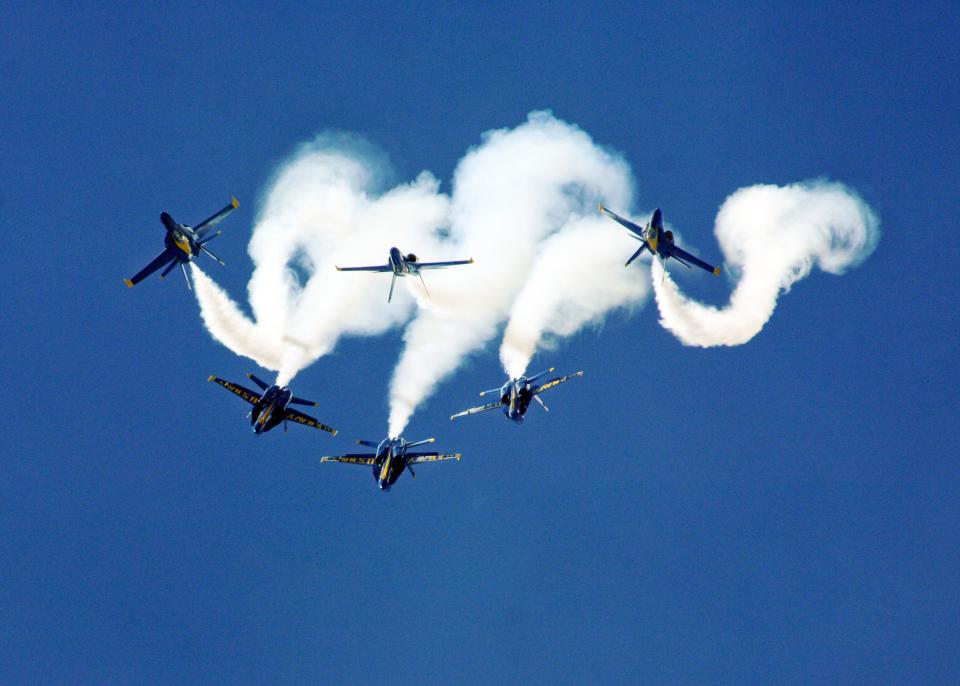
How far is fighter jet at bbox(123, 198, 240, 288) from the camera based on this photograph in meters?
76.3

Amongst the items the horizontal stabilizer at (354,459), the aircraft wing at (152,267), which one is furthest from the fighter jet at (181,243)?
the horizontal stabilizer at (354,459)

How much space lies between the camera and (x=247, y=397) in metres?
78.8

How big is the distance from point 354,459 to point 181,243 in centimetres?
2119

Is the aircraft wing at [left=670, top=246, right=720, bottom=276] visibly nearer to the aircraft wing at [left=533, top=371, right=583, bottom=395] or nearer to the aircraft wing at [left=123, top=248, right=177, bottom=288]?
the aircraft wing at [left=533, top=371, right=583, bottom=395]

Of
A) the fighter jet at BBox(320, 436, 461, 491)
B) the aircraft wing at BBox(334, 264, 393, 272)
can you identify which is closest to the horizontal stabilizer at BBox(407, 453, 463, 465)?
the fighter jet at BBox(320, 436, 461, 491)

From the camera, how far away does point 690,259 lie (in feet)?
260

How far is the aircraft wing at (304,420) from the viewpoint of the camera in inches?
3145

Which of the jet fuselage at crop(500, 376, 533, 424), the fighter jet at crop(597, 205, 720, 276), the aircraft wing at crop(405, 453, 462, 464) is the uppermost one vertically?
the fighter jet at crop(597, 205, 720, 276)

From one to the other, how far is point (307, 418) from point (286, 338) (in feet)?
24.6

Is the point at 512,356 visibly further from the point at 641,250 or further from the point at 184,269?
the point at 184,269

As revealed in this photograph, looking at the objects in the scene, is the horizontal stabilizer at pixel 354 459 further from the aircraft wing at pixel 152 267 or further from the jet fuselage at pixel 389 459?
the aircraft wing at pixel 152 267

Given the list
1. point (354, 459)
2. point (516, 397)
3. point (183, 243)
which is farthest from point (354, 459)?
point (183, 243)

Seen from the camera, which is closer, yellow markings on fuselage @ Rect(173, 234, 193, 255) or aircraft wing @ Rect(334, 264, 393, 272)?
yellow markings on fuselage @ Rect(173, 234, 193, 255)

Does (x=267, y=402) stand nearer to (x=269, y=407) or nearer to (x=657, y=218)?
(x=269, y=407)
